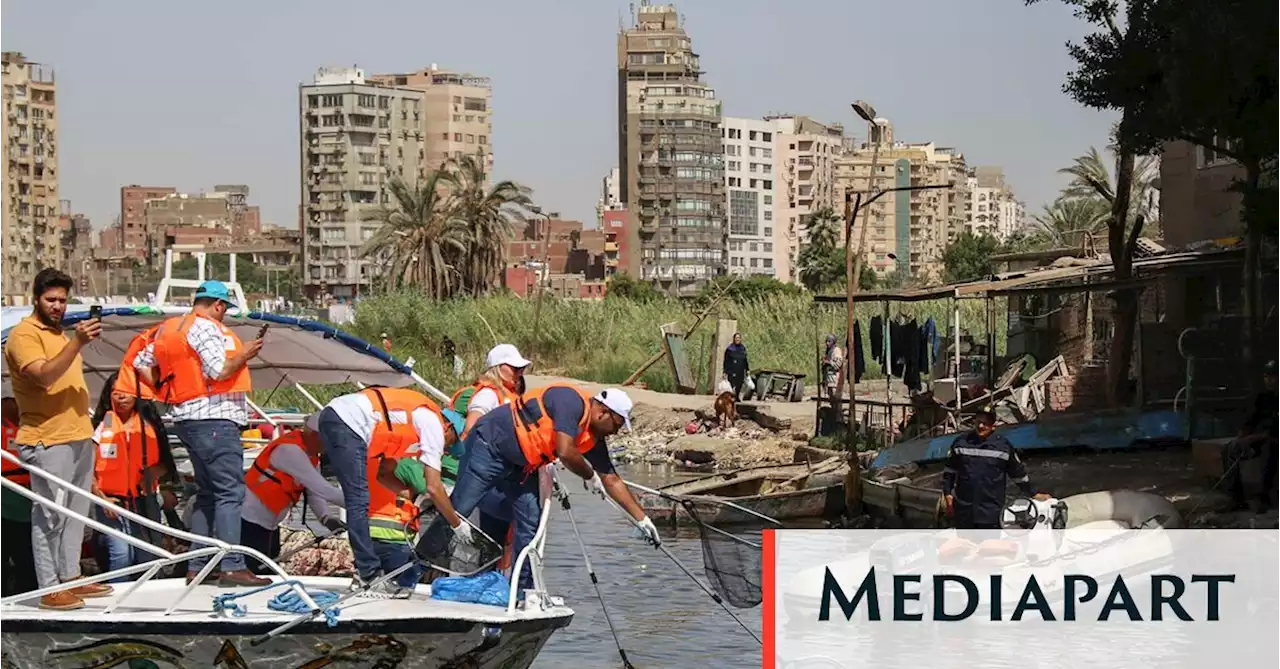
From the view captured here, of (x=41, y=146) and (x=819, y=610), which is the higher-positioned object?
(x=41, y=146)

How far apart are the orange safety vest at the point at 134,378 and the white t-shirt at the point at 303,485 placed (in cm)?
88

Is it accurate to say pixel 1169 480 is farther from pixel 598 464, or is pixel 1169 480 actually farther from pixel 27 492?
pixel 27 492

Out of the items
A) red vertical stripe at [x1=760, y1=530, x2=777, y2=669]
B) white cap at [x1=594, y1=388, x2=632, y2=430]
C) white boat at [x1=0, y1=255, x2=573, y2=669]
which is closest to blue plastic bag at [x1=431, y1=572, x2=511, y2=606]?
white boat at [x1=0, y1=255, x2=573, y2=669]

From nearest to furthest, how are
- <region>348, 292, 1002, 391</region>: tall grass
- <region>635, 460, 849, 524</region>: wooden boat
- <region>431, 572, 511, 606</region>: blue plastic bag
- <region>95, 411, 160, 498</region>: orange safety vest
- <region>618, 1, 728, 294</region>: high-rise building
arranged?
<region>431, 572, 511, 606</region>: blue plastic bag, <region>95, 411, 160, 498</region>: orange safety vest, <region>635, 460, 849, 524</region>: wooden boat, <region>348, 292, 1002, 391</region>: tall grass, <region>618, 1, 728, 294</region>: high-rise building

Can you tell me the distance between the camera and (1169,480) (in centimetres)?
2003

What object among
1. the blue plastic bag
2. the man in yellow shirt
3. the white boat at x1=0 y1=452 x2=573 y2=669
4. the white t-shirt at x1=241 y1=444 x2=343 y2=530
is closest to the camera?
the white boat at x1=0 y1=452 x2=573 y2=669

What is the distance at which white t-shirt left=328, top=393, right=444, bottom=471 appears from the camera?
11.0 m

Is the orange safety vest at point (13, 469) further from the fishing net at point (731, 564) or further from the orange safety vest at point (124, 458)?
the fishing net at point (731, 564)

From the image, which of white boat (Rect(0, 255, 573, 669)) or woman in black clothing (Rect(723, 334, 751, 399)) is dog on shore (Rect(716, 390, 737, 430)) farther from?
white boat (Rect(0, 255, 573, 669))

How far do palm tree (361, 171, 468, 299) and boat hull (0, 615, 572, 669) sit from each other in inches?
2655

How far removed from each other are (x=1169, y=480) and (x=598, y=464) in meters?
10.5

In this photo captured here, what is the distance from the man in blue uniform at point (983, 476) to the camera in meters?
14.9

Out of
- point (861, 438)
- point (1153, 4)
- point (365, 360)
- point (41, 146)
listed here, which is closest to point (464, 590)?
point (365, 360)

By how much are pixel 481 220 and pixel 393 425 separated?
224 ft
